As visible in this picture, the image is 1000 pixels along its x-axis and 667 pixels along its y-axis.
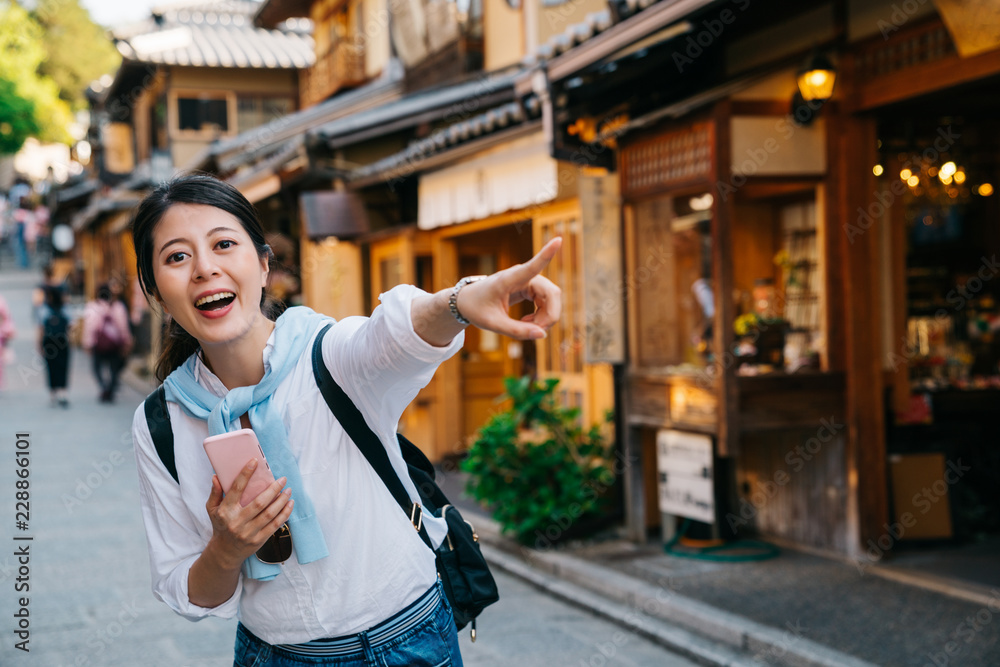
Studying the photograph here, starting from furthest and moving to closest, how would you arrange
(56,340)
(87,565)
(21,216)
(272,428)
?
(21,216) → (56,340) → (87,565) → (272,428)

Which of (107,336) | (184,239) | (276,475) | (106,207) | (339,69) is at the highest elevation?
(339,69)

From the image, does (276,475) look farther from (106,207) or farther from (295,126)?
(106,207)

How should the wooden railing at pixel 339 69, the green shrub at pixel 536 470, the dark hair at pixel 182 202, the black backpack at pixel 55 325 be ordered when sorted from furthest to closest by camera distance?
the wooden railing at pixel 339 69 < the black backpack at pixel 55 325 < the green shrub at pixel 536 470 < the dark hair at pixel 182 202

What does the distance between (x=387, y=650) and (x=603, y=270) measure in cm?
607

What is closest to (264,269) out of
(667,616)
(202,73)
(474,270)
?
(667,616)

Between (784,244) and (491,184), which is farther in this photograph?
(491,184)

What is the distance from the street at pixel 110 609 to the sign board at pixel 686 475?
1.40 metres

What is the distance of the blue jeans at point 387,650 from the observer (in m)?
1.99

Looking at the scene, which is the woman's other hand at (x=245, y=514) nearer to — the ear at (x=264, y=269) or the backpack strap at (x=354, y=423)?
the backpack strap at (x=354, y=423)

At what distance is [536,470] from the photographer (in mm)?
7555

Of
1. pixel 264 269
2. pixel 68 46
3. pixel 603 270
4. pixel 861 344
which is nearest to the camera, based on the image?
pixel 264 269

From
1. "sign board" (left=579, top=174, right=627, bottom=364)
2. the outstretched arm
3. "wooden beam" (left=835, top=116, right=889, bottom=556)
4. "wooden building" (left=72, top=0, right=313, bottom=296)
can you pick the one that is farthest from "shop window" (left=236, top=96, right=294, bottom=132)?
the outstretched arm

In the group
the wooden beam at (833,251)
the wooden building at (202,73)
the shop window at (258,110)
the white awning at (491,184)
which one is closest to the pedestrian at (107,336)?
the wooden building at (202,73)

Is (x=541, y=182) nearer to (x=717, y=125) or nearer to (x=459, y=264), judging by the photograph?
(x=717, y=125)
